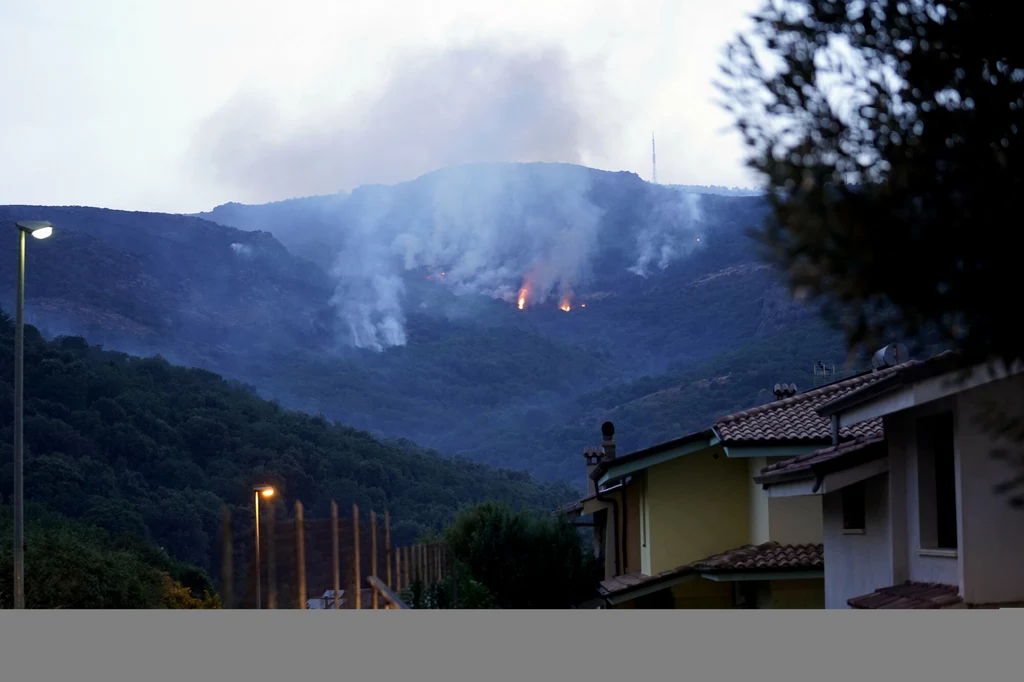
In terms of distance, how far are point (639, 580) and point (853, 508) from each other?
913 cm

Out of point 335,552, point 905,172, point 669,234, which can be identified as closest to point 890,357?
point 335,552

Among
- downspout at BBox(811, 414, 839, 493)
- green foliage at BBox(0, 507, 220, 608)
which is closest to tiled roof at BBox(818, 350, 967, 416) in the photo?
downspout at BBox(811, 414, 839, 493)

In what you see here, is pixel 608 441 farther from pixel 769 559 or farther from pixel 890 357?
pixel 769 559

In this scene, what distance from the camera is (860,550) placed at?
14.8 meters

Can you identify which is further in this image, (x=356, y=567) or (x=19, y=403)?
(x=19, y=403)

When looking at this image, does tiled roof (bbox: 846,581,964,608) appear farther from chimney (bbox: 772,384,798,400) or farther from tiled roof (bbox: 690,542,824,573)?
chimney (bbox: 772,384,798,400)

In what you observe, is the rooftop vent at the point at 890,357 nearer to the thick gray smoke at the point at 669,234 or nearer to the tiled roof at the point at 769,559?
→ the tiled roof at the point at 769,559

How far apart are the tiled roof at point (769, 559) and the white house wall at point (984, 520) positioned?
8.35m

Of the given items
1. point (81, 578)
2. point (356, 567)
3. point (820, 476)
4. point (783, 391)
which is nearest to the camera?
point (356, 567)

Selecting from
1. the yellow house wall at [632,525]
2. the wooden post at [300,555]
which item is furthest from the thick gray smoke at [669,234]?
the wooden post at [300,555]

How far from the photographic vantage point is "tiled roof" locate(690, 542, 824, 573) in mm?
19969

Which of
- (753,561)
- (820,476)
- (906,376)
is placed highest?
(906,376)

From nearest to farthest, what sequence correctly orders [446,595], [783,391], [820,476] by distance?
[820,476], [446,595], [783,391]

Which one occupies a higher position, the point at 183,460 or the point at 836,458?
the point at 183,460
